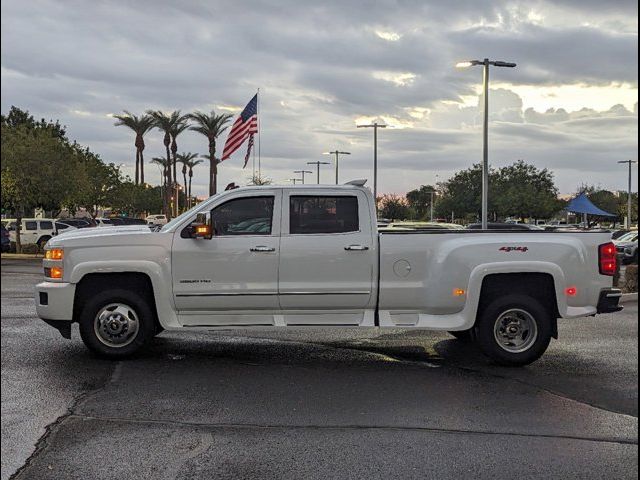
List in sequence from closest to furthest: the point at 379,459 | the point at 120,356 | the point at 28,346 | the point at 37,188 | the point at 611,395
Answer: the point at 379,459, the point at 611,395, the point at 120,356, the point at 28,346, the point at 37,188

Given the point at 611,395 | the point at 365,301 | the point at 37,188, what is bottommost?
the point at 611,395

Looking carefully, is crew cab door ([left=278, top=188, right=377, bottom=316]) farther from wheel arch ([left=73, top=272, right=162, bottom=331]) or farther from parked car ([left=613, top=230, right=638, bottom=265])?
parked car ([left=613, top=230, right=638, bottom=265])

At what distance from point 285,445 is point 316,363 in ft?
8.96

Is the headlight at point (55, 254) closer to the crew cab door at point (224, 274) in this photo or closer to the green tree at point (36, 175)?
the crew cab door at point (224, 274)

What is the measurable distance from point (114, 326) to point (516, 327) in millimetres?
4508

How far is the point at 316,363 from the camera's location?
24.3ft

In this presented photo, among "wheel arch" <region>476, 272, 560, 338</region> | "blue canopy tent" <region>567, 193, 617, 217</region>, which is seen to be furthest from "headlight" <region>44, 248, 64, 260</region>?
"blue canopy tent" <region>567, 193, 617, 217</region>

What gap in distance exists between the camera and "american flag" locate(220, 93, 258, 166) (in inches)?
921

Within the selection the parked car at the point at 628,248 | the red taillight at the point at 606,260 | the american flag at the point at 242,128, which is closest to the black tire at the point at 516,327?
the red taillight at the point at 606,260

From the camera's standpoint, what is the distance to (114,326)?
742 cm

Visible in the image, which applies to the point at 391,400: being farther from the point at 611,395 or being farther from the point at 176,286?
the point at 176,286

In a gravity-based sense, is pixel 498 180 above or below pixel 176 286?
above

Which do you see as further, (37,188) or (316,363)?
(37,188)

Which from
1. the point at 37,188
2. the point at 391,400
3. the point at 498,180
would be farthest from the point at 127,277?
the point at 498,180
